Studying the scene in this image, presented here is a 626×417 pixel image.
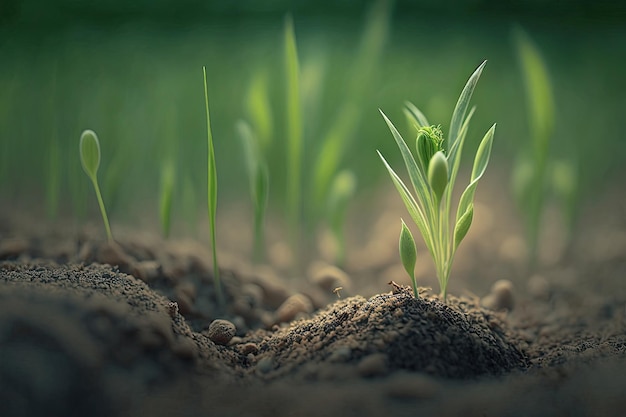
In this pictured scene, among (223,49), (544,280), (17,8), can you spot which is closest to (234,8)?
(223,49)

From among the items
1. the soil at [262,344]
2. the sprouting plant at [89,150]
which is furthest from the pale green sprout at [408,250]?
the sprouting plant at [89,150]

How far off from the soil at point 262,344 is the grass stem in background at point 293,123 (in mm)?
266

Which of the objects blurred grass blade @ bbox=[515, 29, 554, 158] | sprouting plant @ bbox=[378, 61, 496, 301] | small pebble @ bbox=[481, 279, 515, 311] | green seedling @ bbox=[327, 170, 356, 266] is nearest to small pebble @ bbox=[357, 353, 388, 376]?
sprouting plant @ bbox=[378, 61, 496, 301]

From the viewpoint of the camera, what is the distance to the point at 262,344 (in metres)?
1.00

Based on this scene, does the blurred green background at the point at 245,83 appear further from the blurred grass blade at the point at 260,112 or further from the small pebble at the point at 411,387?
the small pebble at the point at 411,387

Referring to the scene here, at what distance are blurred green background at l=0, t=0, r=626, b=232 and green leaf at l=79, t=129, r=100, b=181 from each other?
42 centimetres

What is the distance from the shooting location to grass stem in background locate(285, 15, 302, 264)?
52.5 inches

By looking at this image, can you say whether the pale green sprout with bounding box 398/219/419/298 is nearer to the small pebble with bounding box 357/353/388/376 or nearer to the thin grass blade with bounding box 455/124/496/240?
the thin grass blade with bounding box 455/124/496/240

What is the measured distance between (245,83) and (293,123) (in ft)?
3.69

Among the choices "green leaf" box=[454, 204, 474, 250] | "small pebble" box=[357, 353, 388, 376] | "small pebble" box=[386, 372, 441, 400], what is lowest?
"small pebble" box=[386, 372, 441, 400]

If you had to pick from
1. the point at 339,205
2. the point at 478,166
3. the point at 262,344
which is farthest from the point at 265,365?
the point at 339,205

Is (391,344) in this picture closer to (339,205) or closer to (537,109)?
(339,205)

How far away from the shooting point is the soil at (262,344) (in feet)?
2.11

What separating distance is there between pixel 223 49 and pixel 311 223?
5.64 feet
